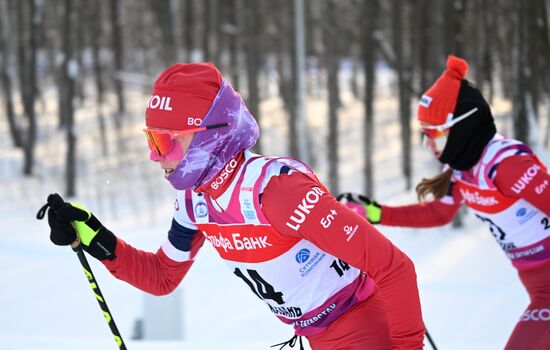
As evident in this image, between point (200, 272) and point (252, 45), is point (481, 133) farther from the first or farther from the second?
point (252, 45)

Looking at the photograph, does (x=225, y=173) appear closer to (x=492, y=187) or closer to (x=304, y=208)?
(x=304, y=208)

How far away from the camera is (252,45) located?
13398mm

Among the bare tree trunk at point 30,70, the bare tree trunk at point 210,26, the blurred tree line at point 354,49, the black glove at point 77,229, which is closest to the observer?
the black glove at point 77,229

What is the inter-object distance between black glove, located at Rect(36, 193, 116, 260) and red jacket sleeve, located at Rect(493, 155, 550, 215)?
179 centimetres

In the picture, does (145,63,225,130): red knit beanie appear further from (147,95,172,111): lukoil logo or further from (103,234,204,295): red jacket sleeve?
(103,234,204,295): red jacket sleeve

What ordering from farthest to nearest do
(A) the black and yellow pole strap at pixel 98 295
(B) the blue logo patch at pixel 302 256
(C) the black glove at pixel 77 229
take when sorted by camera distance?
1. (A) the black and yellow pole strap at pixel 98 295
2. (C) the black glove at pixel 77 229
3. (B) the blue logo patch at pixel 302 256

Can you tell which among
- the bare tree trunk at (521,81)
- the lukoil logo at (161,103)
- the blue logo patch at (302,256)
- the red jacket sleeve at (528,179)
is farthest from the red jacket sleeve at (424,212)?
the bare tree trunk at (521,81)

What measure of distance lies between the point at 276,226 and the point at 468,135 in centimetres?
164

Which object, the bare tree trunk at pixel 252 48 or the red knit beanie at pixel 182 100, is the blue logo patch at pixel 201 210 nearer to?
the red knit beanie at pixel 182 100

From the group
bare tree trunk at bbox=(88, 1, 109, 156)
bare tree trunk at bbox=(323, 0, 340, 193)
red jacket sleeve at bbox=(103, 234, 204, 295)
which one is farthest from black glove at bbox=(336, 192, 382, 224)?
bare tree trunk at bbox=(88, 1, 109, 156)

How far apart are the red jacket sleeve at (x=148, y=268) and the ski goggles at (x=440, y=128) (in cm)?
146

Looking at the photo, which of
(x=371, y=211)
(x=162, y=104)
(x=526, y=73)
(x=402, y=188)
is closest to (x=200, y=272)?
(x=371, y=211)

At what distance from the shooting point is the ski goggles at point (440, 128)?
12.0ft

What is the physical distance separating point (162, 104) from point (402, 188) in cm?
1287
